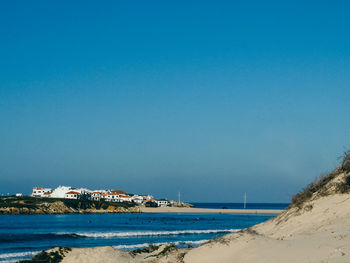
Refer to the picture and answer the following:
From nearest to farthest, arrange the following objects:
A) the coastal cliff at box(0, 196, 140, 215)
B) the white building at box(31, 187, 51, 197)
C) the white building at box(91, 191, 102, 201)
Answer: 1. the coastal cliff at box(0, 196, 140, 215)
2. the white building at box(31, 187, 51, 197)
3. the white building at box(91, 191, 102, 201)

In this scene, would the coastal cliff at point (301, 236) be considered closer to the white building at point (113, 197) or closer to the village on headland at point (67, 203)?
the village on headland at point (67, 203)

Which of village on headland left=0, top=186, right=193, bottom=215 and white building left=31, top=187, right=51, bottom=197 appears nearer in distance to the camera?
village on headland left=0, top=186, right=193, bottom=215

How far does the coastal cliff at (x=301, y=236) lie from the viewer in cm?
1287

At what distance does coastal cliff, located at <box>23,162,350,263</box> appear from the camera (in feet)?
42.2

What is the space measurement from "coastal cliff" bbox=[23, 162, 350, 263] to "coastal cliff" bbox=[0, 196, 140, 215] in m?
89.1

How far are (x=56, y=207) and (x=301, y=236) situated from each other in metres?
104

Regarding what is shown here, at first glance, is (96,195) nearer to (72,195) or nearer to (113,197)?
(113,197)

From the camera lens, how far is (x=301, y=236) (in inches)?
605

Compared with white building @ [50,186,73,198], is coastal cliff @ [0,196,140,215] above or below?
below

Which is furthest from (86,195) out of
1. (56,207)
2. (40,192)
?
(56,207)

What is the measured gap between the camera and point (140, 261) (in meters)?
21.0

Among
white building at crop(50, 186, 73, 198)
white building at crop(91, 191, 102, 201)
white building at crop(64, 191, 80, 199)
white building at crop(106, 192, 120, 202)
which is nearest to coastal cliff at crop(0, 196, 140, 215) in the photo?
white building at crop(64, 191, 80, 199)

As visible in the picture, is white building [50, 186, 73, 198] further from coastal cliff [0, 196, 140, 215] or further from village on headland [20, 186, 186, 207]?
coastal cliff [0, 196, 140, 215]

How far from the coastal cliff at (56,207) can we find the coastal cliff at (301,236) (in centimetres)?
8909
